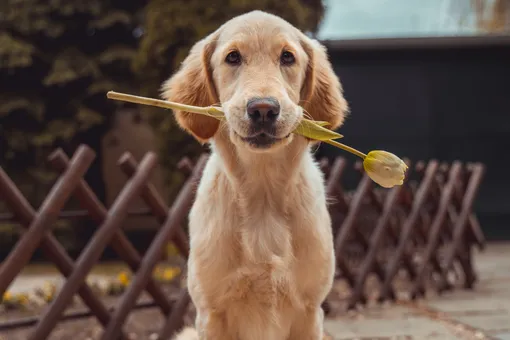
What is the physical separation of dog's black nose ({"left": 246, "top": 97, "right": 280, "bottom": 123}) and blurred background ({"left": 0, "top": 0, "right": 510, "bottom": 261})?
19.5ft

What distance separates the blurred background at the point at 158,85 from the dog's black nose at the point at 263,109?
19.5 feet

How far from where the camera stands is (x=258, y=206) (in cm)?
251

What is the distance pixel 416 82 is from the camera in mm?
11352

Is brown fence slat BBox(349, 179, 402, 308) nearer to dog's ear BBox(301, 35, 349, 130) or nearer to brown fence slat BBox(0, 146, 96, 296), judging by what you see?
brown fence slat BBox(0, 146, 96, 296)

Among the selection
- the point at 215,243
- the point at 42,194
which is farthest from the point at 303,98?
the point at 42,194

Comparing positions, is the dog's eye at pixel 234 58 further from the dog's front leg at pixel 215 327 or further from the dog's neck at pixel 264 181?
the dog's front leg at pixel 215 327

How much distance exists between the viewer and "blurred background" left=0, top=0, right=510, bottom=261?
8.39 metres

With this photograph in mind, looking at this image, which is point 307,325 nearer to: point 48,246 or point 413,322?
point 48,246

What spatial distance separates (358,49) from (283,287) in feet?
29.5

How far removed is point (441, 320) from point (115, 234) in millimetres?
2451

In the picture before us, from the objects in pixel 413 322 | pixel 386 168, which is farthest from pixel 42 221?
pixel 413 322

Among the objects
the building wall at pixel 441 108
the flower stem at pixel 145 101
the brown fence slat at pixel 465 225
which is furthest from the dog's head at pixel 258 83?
the building wall at pixel 441 108

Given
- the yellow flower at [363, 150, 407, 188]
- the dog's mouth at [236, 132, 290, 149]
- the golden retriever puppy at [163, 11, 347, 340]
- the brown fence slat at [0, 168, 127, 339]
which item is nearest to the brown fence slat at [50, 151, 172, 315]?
the brown fence slat at [0, 168, 127, 339]

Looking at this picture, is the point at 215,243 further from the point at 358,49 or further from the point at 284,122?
the point at 358,49
